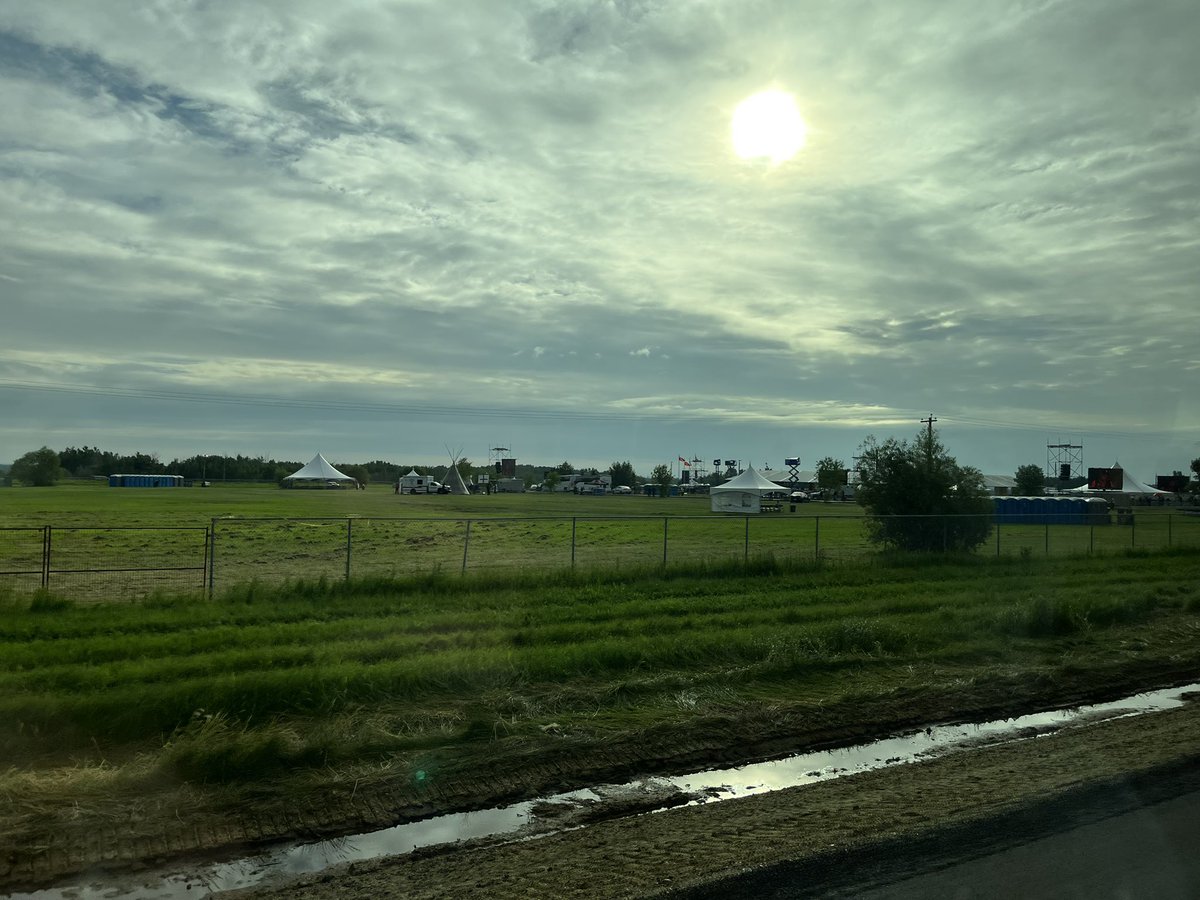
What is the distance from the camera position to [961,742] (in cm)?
943

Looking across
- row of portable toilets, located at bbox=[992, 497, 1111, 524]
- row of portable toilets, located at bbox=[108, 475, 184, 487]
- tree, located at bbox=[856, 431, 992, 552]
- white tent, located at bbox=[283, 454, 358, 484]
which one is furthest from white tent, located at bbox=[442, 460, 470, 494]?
tree, located at bbox=[856, 431, 992, 552]

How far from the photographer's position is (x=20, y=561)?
1039 inches

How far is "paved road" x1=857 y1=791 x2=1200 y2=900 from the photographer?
17.5ft

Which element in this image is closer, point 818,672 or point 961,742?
point 961,742

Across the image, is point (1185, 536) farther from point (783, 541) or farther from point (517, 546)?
point (517, 546)

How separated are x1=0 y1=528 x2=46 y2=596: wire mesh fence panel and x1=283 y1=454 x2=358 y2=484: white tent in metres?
81.5

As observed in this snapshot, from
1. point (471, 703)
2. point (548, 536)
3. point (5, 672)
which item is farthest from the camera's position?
point (548, 536)

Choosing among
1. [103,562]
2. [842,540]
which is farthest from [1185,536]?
[103,562]

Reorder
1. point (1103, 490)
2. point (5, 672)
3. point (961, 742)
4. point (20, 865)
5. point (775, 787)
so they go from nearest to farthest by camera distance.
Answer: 1. point (20, 865)
2. point (775, 787)
3. point (961, 742)
4. point (5, 672)
5. point (1103, 490)

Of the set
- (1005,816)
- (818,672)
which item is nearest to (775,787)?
(1005,816)

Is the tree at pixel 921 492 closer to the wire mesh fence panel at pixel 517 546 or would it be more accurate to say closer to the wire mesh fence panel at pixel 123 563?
the wire mesh fence panel at pixel 517 546

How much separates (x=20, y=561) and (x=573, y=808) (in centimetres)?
2457

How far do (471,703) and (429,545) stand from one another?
24786mm

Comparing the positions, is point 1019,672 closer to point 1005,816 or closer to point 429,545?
point 1005,816
